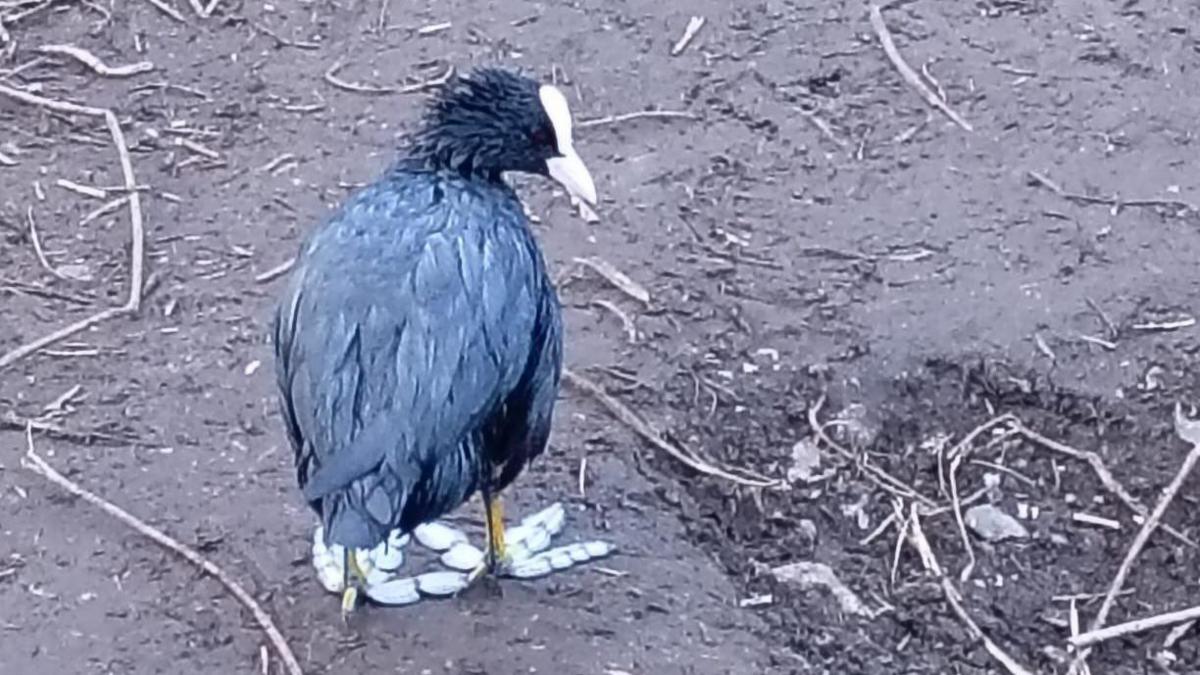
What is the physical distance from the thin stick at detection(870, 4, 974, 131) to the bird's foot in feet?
5.94

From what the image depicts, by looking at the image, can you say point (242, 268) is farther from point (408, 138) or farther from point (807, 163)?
point (807, 163)

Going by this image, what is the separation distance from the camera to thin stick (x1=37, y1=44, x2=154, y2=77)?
18.7 ft

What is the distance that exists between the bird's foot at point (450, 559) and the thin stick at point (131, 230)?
948 mm

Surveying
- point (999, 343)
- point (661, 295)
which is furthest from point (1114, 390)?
point (661, 295)

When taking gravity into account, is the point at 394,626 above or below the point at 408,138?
below

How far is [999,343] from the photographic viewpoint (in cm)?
466

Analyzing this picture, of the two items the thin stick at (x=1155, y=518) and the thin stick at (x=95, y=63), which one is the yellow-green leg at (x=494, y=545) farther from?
the thin stick at (x=95, y=63)

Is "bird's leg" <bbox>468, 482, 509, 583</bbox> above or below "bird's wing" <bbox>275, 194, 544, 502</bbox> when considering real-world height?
below

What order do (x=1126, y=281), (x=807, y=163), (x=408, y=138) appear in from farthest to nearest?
(x=807, y=163), (x=1126, y=281), (x=408, y=138)

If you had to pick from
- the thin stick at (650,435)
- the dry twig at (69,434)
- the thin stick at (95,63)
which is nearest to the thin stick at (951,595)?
the thin stick at (650,435)

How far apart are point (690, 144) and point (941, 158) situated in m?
0.60

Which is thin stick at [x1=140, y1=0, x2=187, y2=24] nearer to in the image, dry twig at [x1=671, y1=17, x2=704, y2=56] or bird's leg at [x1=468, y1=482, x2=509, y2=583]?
dry twig at [x1=671, y1=17, x2=704, y2=56]

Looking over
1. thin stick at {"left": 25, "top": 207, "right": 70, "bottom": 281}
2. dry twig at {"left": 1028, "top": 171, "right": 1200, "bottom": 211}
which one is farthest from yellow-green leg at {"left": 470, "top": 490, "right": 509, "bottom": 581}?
dry twig at {"left": 1028, "top": 171, "right": 1200, "bottom": 211}

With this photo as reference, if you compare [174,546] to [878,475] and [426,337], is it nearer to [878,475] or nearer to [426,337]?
[426,337]
